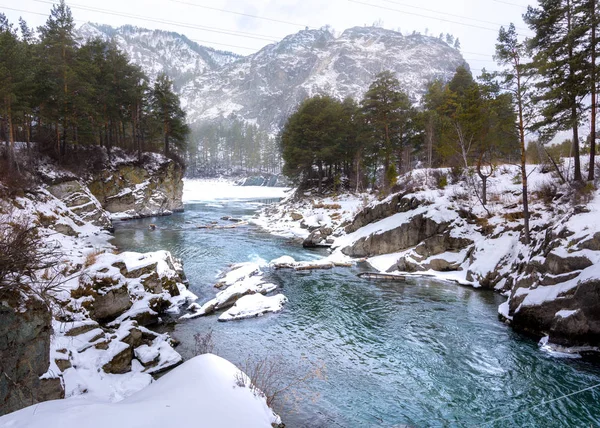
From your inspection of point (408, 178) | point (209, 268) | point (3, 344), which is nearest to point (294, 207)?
point (408, 178)

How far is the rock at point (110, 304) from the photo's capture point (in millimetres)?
10453

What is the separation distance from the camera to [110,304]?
429 inches

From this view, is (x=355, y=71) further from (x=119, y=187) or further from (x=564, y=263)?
(x=564, y=263)

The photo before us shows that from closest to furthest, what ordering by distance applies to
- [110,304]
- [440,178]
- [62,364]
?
[62,364] → [110,304] → [440,178]

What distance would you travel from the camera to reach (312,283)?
1712 cm

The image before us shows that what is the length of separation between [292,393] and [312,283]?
357 inches

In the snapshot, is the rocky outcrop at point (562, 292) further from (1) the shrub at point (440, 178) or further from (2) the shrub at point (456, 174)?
(2) the shrub at point (456, 174)

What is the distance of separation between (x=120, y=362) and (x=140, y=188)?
38.0 metres

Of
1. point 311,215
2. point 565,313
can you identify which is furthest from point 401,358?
point 311,215

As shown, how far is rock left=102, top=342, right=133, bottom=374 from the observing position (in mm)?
7938

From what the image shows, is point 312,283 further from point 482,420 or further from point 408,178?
point 408,178

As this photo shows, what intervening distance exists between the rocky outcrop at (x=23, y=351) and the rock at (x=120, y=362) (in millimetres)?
2337

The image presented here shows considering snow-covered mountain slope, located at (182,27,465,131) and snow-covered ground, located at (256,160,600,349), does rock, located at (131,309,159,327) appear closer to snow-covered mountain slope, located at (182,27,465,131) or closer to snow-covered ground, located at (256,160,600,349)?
snow-covered ground, located at (256,160,600,349)

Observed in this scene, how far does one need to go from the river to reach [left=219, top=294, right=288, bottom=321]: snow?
42cm
